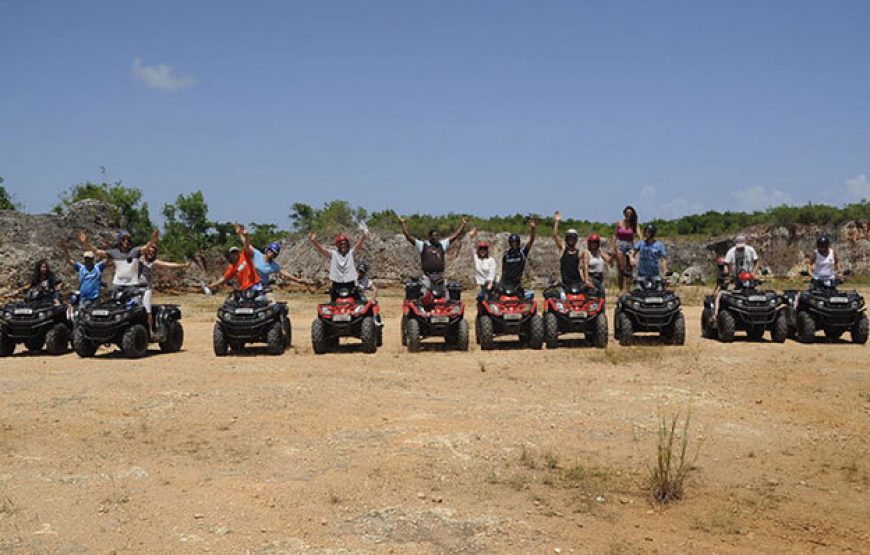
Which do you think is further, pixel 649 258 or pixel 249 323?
pixel 649 258

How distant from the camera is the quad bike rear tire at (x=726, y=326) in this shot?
43.7 ft

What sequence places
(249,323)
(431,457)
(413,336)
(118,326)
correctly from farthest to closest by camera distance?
(413,336), (249,323), (118,326), (431,457)

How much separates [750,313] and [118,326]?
33.9 ft

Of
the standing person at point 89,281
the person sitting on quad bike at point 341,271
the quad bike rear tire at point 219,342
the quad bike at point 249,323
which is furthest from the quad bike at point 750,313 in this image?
the standing person at point 89,281

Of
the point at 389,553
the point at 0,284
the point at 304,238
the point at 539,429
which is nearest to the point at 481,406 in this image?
the point at 539,429

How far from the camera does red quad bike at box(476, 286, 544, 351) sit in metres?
12.8

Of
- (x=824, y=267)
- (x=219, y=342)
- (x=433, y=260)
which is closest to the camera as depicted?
(x=219, y=342)

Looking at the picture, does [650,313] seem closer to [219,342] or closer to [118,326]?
[219,342]

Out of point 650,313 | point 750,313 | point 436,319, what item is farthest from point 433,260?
point 750,313

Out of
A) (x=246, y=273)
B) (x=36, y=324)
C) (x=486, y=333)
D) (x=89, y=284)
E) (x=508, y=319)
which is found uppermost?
(x=246, y=273)

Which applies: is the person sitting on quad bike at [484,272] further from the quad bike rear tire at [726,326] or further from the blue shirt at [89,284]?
the blue shirt at [89,284]

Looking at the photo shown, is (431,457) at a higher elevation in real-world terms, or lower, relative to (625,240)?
lower

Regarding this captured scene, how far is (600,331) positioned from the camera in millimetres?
12680

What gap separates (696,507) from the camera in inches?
212
